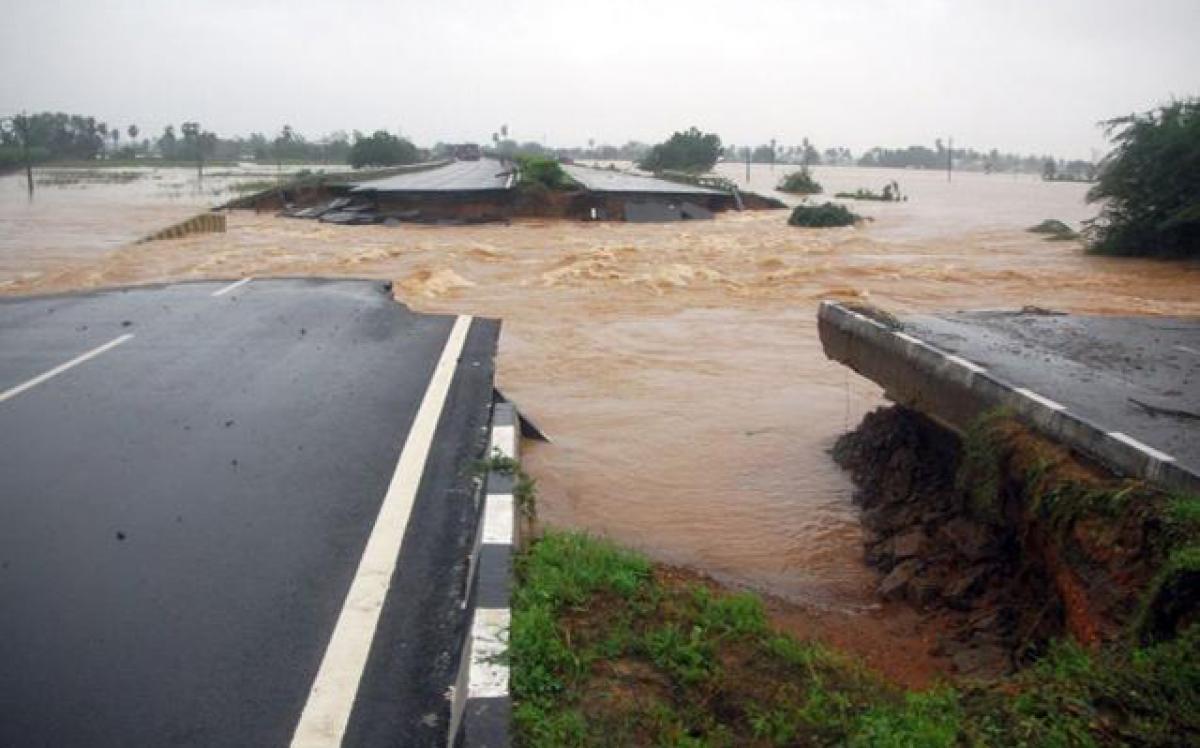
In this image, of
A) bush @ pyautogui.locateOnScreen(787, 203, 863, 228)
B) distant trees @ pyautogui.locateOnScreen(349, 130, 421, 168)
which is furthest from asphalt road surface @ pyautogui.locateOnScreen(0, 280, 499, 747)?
distant trees @ pyautogui.locateOnScreen(349, 130, 421, 168)

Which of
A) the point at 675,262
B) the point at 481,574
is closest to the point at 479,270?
the point at 675,262

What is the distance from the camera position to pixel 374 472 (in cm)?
530

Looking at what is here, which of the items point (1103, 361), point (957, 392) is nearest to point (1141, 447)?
point (957, 392)

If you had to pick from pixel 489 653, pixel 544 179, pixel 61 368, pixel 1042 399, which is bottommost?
pixel 489 653

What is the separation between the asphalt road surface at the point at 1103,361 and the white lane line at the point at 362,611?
3.74m

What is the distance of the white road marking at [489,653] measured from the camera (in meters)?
3.15

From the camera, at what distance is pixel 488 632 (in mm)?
3529

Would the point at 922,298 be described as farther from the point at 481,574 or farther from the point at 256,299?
the point at 481,574

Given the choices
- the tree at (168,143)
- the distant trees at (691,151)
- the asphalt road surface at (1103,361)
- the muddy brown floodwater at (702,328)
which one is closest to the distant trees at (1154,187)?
the muddy brown floodwater at (702,328)

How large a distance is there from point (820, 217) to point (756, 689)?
102ft

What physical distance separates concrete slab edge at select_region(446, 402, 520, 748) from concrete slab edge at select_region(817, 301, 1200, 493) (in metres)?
3.04

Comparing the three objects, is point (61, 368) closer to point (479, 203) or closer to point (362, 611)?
point (362, 611)

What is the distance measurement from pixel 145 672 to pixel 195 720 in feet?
1.30

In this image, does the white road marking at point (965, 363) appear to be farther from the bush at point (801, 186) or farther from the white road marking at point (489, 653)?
the bush at point (801, 186)
